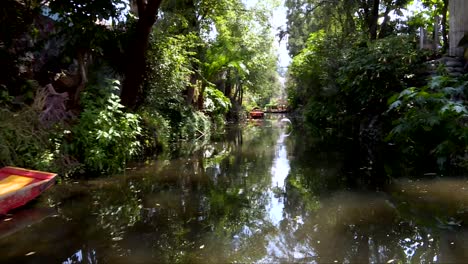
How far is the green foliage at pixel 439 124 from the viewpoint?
8.04 metres

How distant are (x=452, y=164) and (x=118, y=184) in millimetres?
7436

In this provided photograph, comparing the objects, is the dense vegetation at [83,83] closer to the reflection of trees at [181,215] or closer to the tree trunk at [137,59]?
the tree trunk at [137,59]

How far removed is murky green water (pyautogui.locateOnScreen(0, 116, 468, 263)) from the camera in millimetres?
4090

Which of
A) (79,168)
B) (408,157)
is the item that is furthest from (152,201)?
(408,157)

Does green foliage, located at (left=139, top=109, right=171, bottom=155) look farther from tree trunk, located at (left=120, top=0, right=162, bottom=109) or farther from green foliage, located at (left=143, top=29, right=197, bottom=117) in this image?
tree trunk, located at (left=120, top=0, right=162, bottom=109)

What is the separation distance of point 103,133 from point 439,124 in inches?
299

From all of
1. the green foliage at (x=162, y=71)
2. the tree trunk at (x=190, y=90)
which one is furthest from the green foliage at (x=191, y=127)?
the green foliage at (x=162, y=71)

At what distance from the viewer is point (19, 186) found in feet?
18.1

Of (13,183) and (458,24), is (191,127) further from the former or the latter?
(13,183)

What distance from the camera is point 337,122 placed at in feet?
67.8

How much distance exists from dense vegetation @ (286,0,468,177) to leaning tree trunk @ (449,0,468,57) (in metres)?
0.86

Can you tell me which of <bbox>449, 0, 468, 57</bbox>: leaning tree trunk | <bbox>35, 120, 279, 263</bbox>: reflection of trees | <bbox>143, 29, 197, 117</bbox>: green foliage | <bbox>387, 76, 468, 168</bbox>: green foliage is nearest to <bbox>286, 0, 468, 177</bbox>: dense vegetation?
<bbox>387, 76, 468, 168</bbox>: green foliage

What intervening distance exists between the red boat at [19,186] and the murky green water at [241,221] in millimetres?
263

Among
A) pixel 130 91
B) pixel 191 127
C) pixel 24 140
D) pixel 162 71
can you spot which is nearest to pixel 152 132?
pixel 130 91
